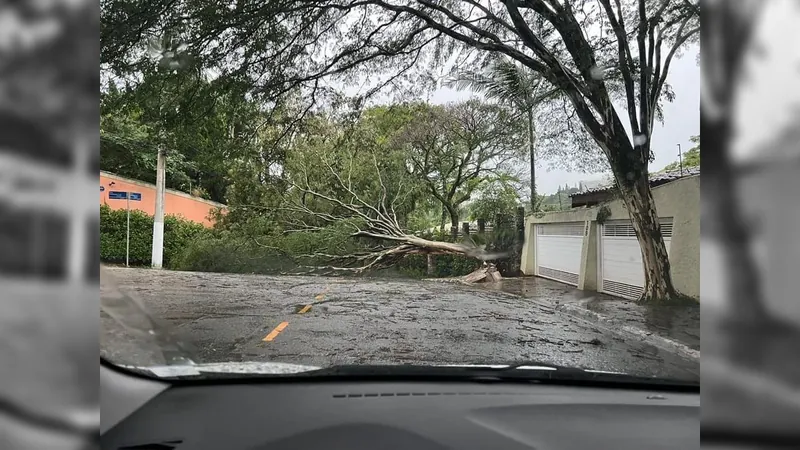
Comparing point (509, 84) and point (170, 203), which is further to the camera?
point (509, 84)

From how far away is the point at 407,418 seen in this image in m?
2.19

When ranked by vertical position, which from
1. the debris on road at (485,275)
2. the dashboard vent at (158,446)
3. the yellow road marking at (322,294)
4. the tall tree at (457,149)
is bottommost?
the dashboard vent at (158,446)

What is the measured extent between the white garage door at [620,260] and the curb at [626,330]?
0.70m

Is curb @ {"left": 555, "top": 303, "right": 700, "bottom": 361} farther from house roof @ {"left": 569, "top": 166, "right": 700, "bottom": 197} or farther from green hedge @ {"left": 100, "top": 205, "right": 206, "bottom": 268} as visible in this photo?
green hedge @ {"left": 100, "top": 205, "right": 206, "bottom": 268}

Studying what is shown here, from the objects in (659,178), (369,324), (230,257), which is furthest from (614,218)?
(230,257)

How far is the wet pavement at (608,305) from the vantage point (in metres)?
4.45

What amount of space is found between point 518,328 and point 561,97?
2.54 metres

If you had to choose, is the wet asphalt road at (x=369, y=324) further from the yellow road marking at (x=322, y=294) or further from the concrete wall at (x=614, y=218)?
the concrete wall at (x=614, y=218)

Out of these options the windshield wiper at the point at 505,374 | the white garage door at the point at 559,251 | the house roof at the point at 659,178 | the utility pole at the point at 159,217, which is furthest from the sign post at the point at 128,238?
the house roof at the point at 659,178

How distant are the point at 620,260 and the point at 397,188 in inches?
109

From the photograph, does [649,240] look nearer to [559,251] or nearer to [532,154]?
[559,251]
